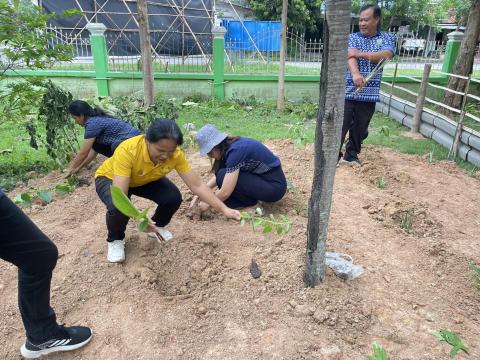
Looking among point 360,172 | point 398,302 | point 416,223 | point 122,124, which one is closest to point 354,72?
point 360,172

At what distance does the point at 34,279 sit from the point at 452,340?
6.65 ft

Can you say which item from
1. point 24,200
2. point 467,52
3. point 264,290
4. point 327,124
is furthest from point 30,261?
point 467,52

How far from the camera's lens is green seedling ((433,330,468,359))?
1.97 metres

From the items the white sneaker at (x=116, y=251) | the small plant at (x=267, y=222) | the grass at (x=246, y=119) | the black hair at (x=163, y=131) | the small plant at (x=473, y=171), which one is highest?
the black hair at (x=163, y=131)

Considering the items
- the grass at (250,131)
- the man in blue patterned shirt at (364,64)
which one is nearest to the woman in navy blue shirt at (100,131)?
the grass at (250,131)

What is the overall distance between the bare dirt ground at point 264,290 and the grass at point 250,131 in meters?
1.42

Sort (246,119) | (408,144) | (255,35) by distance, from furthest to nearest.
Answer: (255,35), (246,119), (408,144)

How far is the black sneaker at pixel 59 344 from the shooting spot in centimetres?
204

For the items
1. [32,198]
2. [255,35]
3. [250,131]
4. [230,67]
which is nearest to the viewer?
[32,198]

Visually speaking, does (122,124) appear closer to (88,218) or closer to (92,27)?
(88,218)

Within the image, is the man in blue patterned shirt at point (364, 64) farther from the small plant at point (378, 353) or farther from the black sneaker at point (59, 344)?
the black sneaker at point (59, 344)

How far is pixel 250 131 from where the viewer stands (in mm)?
6613

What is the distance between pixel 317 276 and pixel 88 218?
2.26m

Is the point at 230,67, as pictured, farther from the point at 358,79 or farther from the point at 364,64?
the point at 358,79
